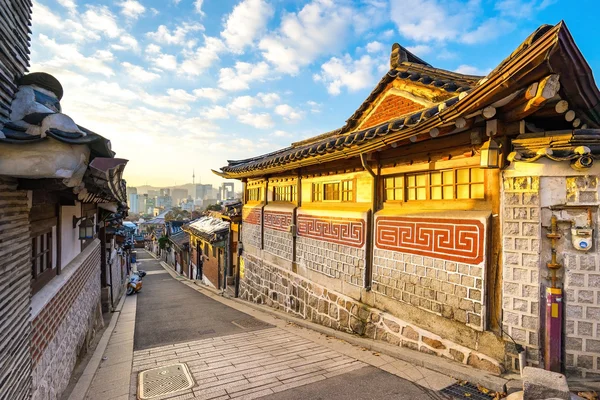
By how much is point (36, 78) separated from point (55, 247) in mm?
3276

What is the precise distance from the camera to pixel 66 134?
266cm

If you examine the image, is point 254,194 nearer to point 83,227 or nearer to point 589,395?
point 83,227

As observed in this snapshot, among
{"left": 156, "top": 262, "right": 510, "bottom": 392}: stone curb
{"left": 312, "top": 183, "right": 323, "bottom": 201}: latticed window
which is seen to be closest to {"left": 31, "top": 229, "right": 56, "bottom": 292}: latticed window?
{"left": 156, "top": 262, "right": 510, "bottom": 392}: stone curb

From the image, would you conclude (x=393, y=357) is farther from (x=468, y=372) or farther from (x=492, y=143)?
(x=492, y=143)

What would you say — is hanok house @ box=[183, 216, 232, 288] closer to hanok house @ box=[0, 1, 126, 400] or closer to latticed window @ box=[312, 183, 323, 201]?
latticed window @ box=[312, 183, 323, 201]

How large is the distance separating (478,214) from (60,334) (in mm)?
7198

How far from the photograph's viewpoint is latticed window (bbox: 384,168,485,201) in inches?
210

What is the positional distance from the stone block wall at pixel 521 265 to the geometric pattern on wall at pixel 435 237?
0.43 meters

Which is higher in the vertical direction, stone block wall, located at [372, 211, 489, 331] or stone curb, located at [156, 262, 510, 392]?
stone block wall, located at [372, 211, 489, 331]

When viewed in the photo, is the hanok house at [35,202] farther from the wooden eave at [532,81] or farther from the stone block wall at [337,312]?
the stone block wall at [337,312]

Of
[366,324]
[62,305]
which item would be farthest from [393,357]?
[62,305]

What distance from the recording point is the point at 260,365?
616 centimetres

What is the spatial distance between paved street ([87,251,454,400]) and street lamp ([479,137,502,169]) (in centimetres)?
337

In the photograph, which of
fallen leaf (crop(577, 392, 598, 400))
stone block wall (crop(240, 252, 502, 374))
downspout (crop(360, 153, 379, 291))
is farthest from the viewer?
downspout (crop(360, 153, 379, 291))
